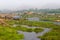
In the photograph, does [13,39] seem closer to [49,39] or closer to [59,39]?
[49,39]

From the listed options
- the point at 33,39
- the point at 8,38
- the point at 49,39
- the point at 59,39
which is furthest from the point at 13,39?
the point at 59,39

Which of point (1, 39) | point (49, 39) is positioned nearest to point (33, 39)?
point (49, 39)

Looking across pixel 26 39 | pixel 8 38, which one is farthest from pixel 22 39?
pixel 8 38

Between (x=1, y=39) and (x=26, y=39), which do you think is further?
(x=26, y=39)

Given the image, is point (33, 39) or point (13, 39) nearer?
point (13, 39)

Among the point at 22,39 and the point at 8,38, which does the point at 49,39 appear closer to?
→ the point at 22,39

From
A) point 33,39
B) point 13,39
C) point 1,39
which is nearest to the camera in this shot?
point 1,39

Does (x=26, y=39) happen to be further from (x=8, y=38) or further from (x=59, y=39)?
(x=59, y=39)

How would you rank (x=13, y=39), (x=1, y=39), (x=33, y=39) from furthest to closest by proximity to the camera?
(x=33, y=39) → (x=13, y=39) → (x=1, y=39)
